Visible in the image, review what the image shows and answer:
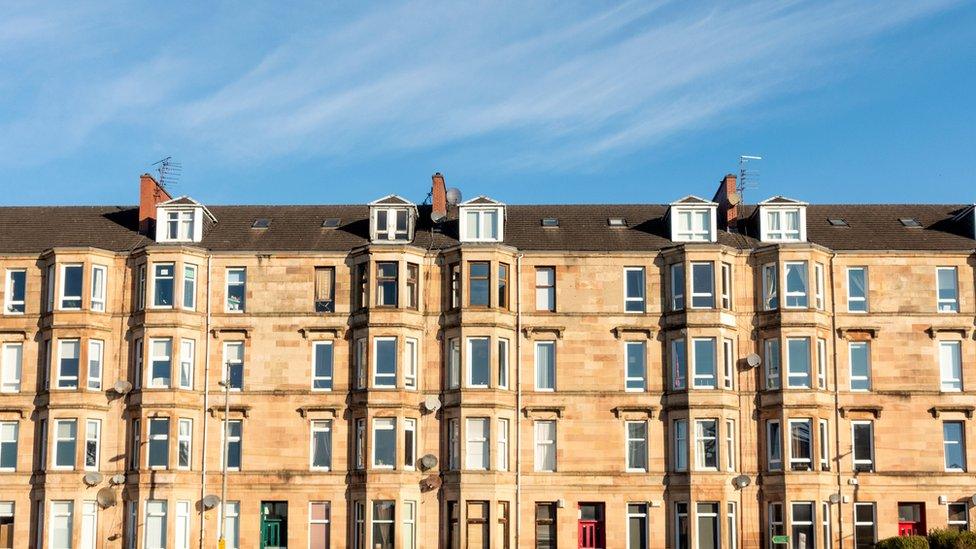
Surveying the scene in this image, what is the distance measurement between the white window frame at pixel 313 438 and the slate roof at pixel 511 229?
7.81m

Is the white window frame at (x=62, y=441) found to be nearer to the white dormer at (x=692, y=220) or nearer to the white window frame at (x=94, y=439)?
the white window frame at (x=94, y=439)

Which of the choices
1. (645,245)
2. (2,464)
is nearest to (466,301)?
(645,245)

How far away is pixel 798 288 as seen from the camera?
64125 millimetres

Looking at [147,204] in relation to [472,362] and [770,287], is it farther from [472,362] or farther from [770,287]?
[770,287]

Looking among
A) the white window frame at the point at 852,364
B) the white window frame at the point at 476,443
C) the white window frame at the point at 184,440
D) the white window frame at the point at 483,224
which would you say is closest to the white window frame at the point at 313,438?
the white window frame at the point at 184,440

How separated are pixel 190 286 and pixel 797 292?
26.6 meters

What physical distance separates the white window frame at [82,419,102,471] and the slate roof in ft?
26.6

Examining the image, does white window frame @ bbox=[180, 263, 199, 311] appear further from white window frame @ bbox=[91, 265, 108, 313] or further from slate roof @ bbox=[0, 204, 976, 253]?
white window frame @ bbox=[91, 265, 108, 313]

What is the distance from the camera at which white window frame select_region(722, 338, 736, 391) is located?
2491 inches

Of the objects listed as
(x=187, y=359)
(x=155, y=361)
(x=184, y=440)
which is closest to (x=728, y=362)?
(x=187, y=359)

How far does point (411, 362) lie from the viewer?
64062 millimetres

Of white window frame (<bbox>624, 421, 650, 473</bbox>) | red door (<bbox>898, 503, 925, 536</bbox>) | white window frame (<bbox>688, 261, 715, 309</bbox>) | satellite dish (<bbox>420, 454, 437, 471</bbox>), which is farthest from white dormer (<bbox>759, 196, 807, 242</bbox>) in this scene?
satellite dish (<bbox>420, 454, 437, 471</bbox>)

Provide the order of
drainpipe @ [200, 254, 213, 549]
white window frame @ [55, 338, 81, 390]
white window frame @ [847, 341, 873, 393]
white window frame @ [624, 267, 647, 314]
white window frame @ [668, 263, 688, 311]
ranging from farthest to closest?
white window frame @ [624, 267, 647, 314] → white window frame @ [668, 263, 688, 311] → white window frame @ [847, 341, 873, 393] → white window frame @ [55, 338, 81, 390] → drainpipe @ [200, 254, 213, 549]

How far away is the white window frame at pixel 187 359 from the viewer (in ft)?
209
